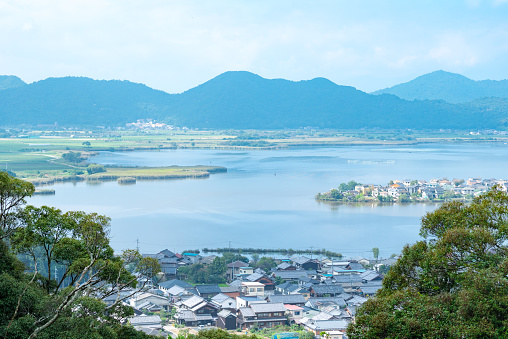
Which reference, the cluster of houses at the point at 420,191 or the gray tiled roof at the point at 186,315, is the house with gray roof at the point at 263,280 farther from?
the cluster of houses at the point at 420,191

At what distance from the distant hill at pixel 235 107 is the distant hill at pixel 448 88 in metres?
24.0

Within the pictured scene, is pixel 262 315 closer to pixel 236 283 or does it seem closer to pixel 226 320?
pixel 226 320

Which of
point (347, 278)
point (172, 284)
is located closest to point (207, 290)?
point (172, 284)

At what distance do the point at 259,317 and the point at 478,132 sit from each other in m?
48.9

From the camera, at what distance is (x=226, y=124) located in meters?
56.1

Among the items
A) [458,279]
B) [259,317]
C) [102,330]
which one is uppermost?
[458,279]

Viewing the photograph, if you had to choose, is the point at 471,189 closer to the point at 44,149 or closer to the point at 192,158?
the point at 192,158

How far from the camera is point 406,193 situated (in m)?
14.7

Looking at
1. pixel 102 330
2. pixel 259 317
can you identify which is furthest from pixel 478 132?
pixel 102 330

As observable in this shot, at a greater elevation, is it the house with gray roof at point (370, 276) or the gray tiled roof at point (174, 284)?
the house with gray roof at point (370, 276)

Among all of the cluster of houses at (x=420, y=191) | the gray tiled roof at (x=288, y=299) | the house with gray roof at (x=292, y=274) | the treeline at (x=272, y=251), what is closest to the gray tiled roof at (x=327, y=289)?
the gray tiled roof at (x=288, y=299)

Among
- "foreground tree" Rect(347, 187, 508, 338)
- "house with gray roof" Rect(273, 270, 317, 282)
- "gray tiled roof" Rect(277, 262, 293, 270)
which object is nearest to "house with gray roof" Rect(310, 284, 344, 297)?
"house with gray roof" Rect(273, 270, 317, 282)

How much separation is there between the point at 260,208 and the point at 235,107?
48.5m

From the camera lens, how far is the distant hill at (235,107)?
52906 millimetres
